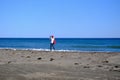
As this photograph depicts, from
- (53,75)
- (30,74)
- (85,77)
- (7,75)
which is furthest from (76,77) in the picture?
(7,75)

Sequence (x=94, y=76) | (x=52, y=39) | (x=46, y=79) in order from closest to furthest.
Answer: (x=46, y=79) → (x=94, y=76) → (x=52, y=39)

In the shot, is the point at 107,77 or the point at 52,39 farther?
the point at 52,39

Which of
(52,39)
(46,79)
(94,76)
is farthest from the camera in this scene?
(52,39)

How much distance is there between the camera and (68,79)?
8.95 m

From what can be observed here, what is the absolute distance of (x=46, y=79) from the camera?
8945mm

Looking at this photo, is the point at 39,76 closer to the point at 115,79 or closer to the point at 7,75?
the point at 7,75

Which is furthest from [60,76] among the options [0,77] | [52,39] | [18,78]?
[52,39]

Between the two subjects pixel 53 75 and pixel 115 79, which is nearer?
pixel 115 79

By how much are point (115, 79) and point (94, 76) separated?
92 cm

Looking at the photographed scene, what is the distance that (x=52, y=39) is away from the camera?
26.6 metres

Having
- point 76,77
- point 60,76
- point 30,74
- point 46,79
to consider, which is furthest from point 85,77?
point 30,74

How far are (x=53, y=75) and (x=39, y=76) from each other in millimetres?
634

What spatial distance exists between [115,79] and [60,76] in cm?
220

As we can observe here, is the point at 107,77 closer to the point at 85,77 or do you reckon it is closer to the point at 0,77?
the point at 85,77
